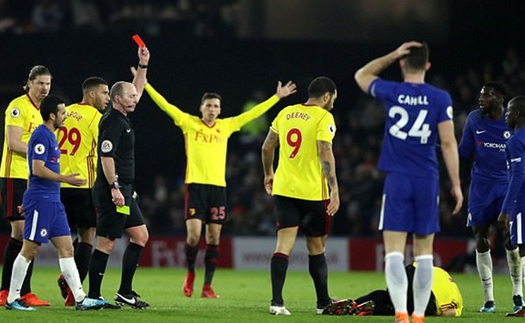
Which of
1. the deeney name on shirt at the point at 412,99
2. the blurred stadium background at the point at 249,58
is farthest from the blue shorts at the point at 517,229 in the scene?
the blurred stadium background at the point at 249,58

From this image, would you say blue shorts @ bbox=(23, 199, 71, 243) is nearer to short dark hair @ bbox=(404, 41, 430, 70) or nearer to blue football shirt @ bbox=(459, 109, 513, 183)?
short dark hair @ bbox=(404, 41, 430, 70)

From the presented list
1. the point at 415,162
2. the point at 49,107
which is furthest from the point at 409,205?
the point at 49,107

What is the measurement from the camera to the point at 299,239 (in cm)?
2302

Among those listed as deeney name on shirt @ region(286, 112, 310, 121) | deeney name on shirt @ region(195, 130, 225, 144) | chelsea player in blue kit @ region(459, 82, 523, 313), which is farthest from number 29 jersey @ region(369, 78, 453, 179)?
deeney name on shirt @ region(195, 130, 225, 144)

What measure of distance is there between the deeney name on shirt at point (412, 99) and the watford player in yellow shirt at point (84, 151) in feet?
13.6

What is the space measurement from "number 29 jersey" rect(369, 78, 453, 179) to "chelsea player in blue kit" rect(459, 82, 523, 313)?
2.94 metres

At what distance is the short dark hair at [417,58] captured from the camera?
9469mm

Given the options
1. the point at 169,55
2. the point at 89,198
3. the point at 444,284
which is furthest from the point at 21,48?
the point at 444,284

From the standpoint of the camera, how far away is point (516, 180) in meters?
11.6

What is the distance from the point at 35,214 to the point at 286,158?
103 inches

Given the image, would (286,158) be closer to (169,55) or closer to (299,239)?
(299,239)

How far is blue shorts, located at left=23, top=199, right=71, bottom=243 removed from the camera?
434 inches

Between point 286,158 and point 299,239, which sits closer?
point 286,158

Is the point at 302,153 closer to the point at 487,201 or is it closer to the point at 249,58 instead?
the point at 487,201
